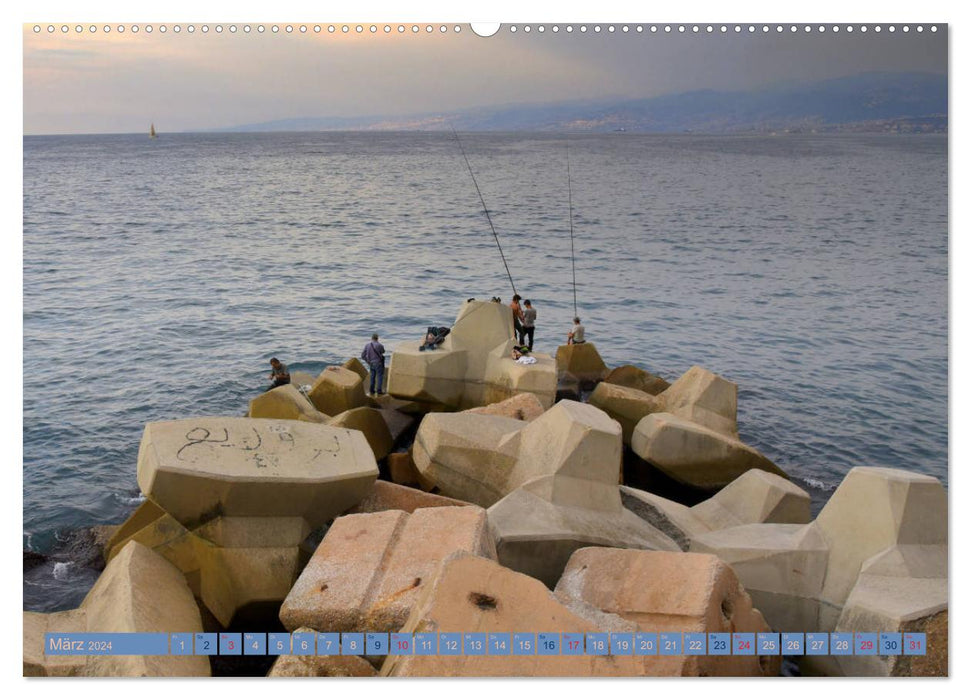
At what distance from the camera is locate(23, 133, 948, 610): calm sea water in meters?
7.52

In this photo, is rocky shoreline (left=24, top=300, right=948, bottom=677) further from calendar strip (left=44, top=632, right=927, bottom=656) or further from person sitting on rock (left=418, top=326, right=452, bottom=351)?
person sitting on rock (left=418, top=326, right=452, bottom=351)

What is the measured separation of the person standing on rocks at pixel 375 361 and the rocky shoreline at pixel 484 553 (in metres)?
2.41

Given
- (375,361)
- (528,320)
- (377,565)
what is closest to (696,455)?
(375,361)

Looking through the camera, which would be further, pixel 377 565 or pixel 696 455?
pixel 696 455

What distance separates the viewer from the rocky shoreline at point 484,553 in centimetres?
390

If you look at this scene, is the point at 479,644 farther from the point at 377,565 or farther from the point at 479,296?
the point at 479,296

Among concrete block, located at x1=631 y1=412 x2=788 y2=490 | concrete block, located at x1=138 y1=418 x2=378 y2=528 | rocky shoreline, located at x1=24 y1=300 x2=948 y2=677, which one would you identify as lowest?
concrete block, located at x1=631 y1=412 x2=788 y2=490

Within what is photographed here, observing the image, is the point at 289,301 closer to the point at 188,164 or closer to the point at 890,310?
the point at 890,310

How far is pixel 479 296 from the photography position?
1479 centimetres

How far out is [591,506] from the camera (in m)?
5.88

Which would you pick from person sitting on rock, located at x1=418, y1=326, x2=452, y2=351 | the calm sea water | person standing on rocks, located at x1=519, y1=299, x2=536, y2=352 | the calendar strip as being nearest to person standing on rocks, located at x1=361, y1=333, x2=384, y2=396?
person sitting on rock, located at x1=418, y1=326, x2=452, y2=351

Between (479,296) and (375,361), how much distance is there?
5136mm

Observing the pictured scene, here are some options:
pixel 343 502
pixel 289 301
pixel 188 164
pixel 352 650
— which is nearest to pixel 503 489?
pixel 343 502

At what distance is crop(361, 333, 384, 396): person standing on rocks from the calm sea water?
1.51m
